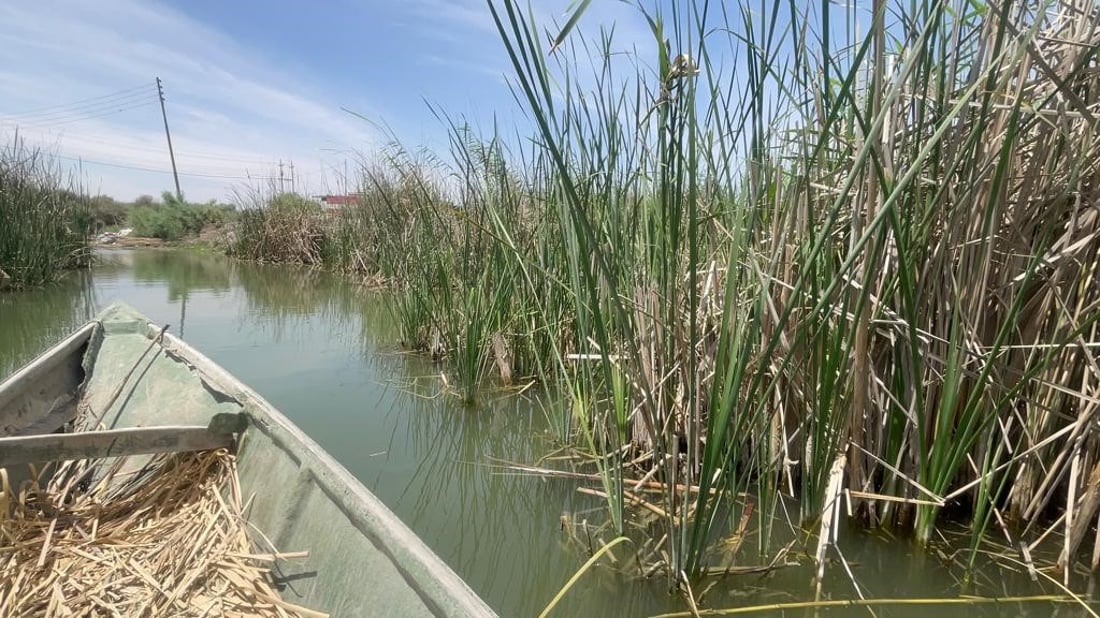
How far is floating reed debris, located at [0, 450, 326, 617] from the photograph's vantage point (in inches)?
49.8

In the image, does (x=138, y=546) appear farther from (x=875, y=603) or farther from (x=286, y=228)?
(x=286, y=228)

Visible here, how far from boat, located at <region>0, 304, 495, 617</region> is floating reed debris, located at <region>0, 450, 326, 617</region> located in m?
0.06

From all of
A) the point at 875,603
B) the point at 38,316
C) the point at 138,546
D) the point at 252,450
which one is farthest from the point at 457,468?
the point at 38,316

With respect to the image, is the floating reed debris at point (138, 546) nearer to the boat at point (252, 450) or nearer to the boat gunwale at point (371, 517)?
the boat at point (252, 450)

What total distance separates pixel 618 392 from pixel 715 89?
3.11 ft

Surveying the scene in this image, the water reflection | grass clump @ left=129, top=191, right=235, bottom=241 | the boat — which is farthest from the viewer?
grass clump @ left=129, top=191, right=235, bottom=241

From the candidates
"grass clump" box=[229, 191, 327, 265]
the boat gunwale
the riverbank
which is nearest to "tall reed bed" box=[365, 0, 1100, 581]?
the riverbank

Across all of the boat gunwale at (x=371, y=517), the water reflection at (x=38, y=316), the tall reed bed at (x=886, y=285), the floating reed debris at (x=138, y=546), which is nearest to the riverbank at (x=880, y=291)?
the tall reed bed at (x=886, y=285)

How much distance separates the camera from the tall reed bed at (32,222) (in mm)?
7109

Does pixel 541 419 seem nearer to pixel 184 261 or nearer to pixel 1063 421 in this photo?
pixel 1063 421

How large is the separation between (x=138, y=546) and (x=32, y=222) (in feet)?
27.3

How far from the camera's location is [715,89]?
1.35 meters

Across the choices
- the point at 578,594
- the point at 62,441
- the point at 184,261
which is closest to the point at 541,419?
the point at 578,594

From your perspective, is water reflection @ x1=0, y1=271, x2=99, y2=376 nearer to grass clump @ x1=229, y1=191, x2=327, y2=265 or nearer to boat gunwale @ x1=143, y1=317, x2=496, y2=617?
boat gunwale @ x1=143, y1=317, x2=496, y2=617
